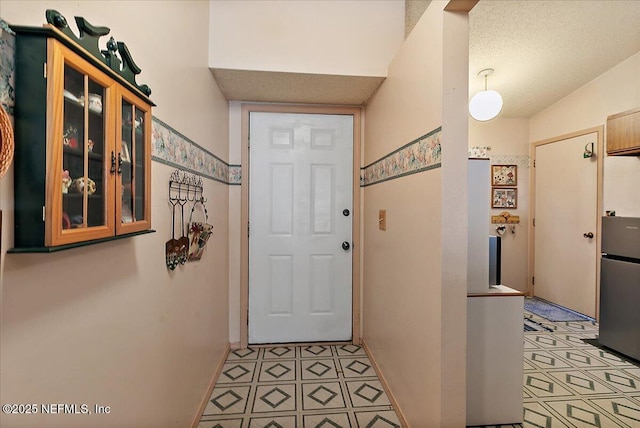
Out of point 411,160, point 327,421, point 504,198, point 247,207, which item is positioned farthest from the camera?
point 504,198

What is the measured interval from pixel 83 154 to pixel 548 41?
3.45 metres

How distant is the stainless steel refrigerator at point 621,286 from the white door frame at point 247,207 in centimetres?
213

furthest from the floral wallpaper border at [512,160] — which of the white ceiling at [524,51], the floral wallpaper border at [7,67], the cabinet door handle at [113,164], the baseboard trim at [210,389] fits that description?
the floral wallpaper border at [7,67]

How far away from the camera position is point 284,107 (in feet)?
8.77

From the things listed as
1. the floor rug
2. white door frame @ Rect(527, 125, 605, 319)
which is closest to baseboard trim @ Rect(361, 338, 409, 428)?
the floor rug

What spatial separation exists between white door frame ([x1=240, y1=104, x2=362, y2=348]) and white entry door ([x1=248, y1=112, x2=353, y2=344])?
0.04 meters

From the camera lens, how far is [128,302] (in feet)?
3.41

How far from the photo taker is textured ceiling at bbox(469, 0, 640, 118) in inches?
91.7

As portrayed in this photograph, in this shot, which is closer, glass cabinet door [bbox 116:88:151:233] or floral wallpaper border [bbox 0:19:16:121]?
floral wallpaper border [bbox 0:19:16:121]

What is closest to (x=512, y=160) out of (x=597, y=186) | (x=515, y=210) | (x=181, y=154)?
(x=515, y=210)

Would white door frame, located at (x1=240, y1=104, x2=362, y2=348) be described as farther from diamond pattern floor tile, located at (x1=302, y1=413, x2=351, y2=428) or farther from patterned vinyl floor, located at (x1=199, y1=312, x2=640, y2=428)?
diamond pattern floor tile, located at (x1=302, y1=413, x2=351, y2=428)

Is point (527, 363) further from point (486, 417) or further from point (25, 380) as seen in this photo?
point (25, 380)

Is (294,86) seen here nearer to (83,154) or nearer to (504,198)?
(83,154)

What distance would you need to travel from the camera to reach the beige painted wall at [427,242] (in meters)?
1.36
